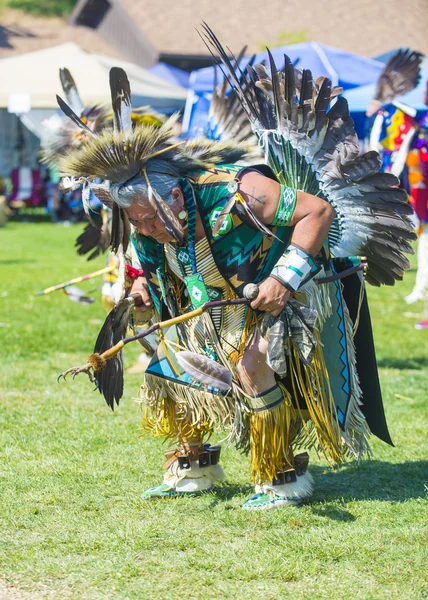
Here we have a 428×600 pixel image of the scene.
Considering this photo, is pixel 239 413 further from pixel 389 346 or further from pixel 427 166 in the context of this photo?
pixel 427 166

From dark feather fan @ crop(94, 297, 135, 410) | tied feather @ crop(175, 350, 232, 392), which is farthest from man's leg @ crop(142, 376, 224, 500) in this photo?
tied feather @ crop(175, 350, 232, 392)

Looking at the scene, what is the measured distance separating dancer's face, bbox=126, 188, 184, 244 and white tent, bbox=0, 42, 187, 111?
41.0ft

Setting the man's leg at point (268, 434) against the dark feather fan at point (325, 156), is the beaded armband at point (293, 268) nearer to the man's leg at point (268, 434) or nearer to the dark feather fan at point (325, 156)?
the man's leg at point (268, 434)

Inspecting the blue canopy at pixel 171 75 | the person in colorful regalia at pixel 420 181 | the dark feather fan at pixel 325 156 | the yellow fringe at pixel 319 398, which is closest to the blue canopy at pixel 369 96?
the person in colorful regalia at pixel 420 181

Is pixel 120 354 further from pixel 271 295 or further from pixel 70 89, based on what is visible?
pixel 70 89

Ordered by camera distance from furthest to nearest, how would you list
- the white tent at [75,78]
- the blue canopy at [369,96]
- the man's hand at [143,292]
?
the white tent at [75,78] → the blue canopy at [369,96] → the man's hand at [143,292]

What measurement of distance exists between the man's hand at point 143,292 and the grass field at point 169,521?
0.80m

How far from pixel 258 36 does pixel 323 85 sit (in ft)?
84.8

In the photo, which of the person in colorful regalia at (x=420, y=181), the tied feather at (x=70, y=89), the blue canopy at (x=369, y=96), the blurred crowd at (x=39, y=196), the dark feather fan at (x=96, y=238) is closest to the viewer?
the tied feather at (x=70, y=89)

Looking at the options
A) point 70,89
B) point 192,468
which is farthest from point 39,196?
point 192,468

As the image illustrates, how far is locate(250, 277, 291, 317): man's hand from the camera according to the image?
10.2ft

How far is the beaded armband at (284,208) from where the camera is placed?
10.2 feet

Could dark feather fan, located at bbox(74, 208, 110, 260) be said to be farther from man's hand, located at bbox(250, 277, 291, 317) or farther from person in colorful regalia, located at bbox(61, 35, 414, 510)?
man's hand, located at bbox(250, 277, 291, 317)

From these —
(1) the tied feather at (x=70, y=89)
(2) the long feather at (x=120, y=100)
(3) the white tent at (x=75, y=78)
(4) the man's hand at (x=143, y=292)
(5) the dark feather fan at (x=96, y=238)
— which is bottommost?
(4) the man's hand at (x=143, y=292)
